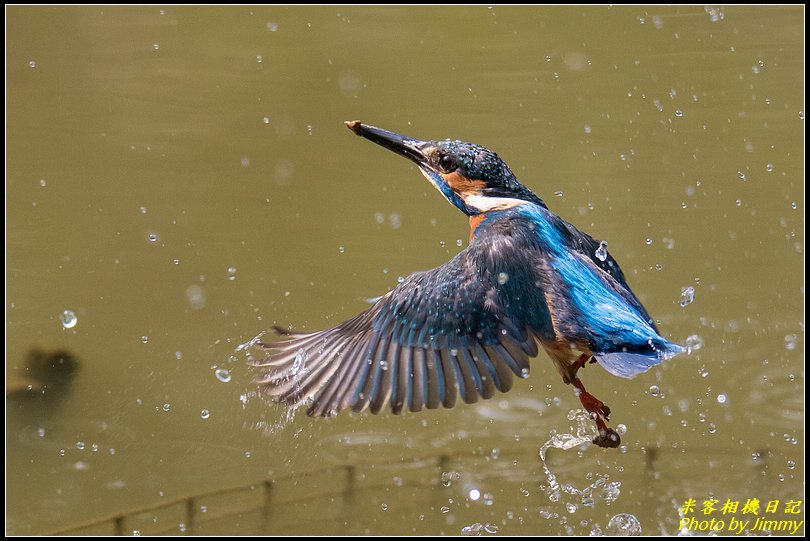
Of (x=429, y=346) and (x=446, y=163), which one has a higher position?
(x=446, y=163)

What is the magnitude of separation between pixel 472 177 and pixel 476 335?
569mm

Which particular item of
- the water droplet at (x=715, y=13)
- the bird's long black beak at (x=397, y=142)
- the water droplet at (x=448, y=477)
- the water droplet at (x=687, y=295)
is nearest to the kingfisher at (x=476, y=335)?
the bird's long black beak at (x=397, y=142)

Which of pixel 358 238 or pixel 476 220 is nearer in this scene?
pixel 476 220

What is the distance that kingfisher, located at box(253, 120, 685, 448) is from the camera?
9.36 feet

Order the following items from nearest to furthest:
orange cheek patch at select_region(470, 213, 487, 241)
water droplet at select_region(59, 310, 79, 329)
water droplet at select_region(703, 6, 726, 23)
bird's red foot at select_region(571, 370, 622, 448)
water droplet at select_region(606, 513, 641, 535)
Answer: bird's red foot at select_region(571, 370, 622, 448), orange cheek patch at select_region(470, 213, 487, 241), water droplet at select_region(606, 513, 641, 535), water droplet at select_region(59, 310, 79, 329), water droplet at select_region(703, 6, 726, 23)

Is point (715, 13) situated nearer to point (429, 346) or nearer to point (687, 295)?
point (687, 295)

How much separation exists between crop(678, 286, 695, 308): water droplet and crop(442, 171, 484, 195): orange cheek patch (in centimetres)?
119

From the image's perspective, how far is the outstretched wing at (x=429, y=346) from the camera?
2842 millimetres

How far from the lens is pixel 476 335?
2920 millimetres

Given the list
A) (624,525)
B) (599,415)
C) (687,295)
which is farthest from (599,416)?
(687,295)

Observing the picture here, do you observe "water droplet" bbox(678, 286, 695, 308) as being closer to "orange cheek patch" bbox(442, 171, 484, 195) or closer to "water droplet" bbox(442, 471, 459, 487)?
"water droplet" bbox(442, 471, 459, 487)

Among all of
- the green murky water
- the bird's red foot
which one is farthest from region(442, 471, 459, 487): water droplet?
the bird's red foot

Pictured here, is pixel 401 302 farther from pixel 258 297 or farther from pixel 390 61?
pixel 390 61

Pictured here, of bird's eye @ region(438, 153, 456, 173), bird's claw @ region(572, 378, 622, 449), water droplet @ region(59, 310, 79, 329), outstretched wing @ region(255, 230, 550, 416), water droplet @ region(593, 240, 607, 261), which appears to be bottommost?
bird's claw @ region(572, 378, 622, 449)
